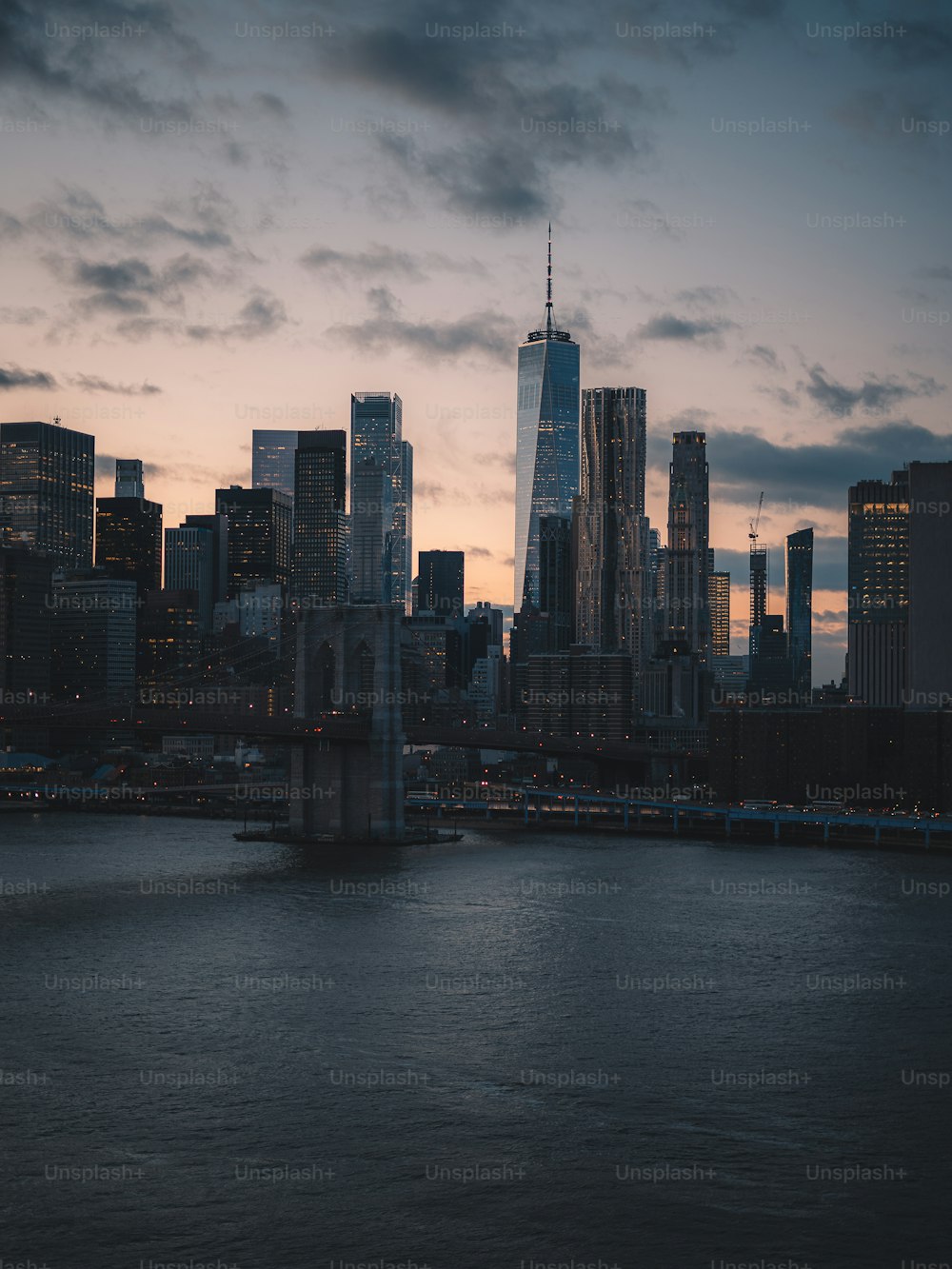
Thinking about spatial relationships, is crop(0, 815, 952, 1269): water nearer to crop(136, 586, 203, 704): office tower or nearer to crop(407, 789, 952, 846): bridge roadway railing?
crop(407, 789, 952, 846): bridge roadway railing

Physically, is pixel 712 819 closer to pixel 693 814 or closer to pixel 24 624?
pixel 693 814

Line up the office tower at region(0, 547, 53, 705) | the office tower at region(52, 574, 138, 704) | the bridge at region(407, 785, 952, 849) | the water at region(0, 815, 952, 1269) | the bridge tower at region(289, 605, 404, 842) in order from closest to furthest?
the water at region(0, 815, 952, 1269)
the bridge tower at region(289, 605, 404, 842)
the bridge at region(407, 785, 952, 849)
the office tower at region(0, 547, 53, 705)
the office tower at region(52, 574, 138, 704)

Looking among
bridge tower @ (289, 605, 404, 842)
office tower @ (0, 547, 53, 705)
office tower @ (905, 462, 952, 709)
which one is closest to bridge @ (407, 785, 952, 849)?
bridge tower @ (289, 605, 404, 842)

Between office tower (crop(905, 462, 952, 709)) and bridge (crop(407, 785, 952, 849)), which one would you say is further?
office tower (crop(905, 462, 952, 709))

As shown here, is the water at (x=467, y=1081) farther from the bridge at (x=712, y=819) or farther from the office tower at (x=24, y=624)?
the office tower at (x=24, y=624)

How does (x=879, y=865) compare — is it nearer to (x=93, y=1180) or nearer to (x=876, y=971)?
(x=876, y=971)

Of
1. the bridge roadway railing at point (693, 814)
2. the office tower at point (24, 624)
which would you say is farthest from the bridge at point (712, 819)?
the office tower at point (24, 624)

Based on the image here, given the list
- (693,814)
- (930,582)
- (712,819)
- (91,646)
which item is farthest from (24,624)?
(712,819)
